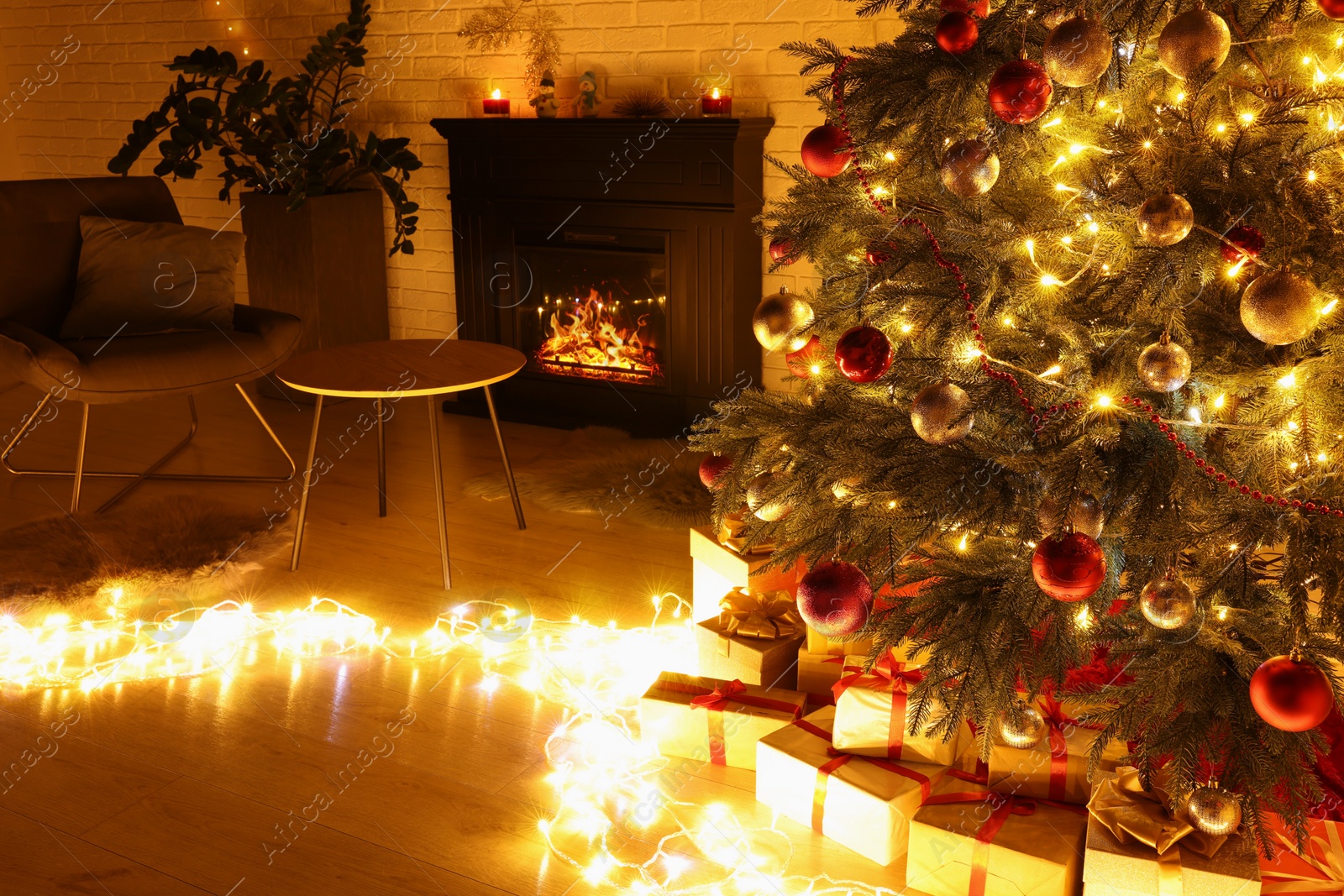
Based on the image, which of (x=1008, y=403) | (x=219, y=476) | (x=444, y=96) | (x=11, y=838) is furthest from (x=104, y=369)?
(x=1008, y=403)

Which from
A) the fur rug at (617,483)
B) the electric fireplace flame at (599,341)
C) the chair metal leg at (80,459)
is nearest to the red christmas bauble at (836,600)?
the fur rug at (617,483)

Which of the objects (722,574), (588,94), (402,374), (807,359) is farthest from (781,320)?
(588,94)

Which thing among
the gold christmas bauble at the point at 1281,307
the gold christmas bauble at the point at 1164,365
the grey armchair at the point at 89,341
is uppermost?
the gold christmas bauble at the point at 1281,307

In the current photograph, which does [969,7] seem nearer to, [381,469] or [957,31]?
[957,31]

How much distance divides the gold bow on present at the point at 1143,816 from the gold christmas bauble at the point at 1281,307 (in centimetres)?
57

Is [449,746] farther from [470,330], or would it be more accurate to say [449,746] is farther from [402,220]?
[402,220]

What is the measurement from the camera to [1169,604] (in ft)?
3.90

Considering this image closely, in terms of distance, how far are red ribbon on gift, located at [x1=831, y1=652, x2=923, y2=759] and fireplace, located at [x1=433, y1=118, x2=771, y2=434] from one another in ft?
6.12

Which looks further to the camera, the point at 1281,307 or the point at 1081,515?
the point at 1081,515

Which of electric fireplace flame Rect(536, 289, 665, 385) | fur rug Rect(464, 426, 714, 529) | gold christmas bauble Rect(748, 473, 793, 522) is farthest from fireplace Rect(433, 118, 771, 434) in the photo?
gold christmas bauble Rect(748, 473, 793, 522)

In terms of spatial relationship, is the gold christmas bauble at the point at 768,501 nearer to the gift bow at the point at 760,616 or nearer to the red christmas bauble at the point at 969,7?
the gift bow at the point at 760,616

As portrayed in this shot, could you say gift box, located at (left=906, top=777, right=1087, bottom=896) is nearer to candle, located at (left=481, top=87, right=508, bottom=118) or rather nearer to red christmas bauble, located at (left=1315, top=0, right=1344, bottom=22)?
red christmas bauble, located at (left=1315, top=0, right=1344, bottom=22)

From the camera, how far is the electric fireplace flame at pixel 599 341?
3.63 metres

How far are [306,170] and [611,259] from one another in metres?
1.13
